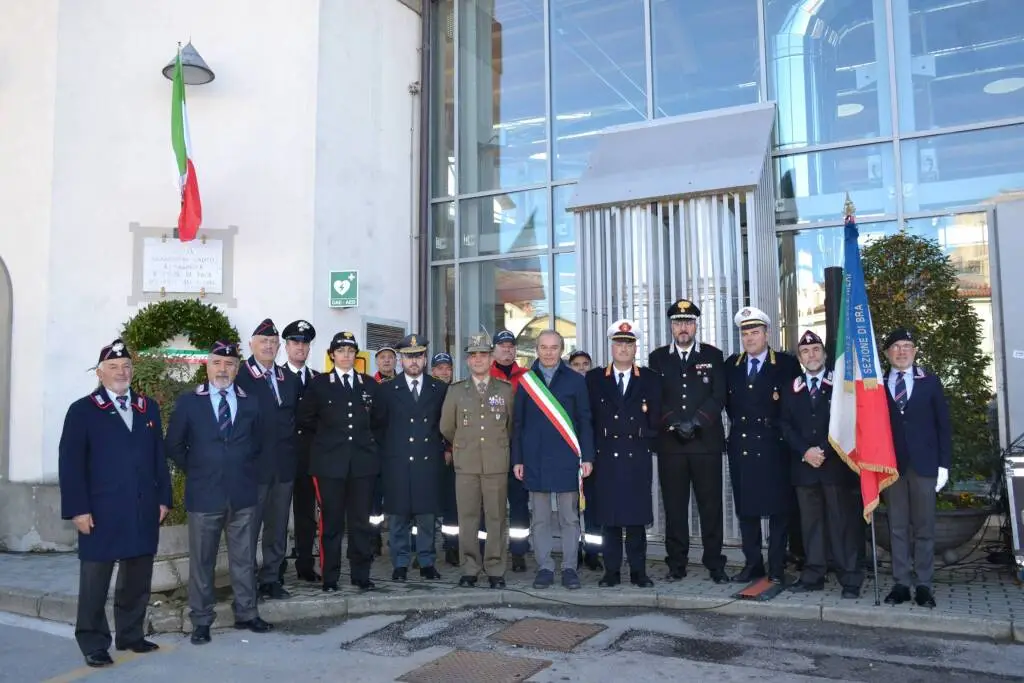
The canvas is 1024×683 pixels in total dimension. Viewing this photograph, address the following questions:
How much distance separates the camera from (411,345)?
7.26m

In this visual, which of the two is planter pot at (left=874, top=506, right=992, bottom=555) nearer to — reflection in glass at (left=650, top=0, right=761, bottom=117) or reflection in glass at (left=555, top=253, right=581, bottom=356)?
reflection in glass at (left=555, top=253, right=581, bottom=356)

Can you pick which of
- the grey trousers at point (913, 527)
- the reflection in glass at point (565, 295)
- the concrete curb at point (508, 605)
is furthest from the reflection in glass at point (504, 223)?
the grey trousers at point (913, 527)

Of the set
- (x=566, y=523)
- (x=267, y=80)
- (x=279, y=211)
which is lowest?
(x=566, y=523)

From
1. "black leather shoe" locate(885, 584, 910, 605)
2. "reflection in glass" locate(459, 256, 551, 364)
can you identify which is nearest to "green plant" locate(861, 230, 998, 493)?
"black leather shoe" locate(885, 584, 910, 605)

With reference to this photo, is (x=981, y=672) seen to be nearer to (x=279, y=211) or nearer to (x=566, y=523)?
(x=566, y=523)

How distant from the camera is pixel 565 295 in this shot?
10406 millimetres

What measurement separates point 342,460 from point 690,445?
2603 mm

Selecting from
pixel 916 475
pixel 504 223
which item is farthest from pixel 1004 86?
pixel 504 223

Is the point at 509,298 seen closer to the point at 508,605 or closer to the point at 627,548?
the point at 627,548

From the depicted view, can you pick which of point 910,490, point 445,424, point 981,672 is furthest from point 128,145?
point 981,672

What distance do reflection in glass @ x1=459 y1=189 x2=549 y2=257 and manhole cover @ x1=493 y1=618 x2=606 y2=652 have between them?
555 cm

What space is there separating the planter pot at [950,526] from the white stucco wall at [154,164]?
5.83 metres

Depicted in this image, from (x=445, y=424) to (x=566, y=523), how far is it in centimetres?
119

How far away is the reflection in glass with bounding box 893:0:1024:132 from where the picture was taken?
8.61m
